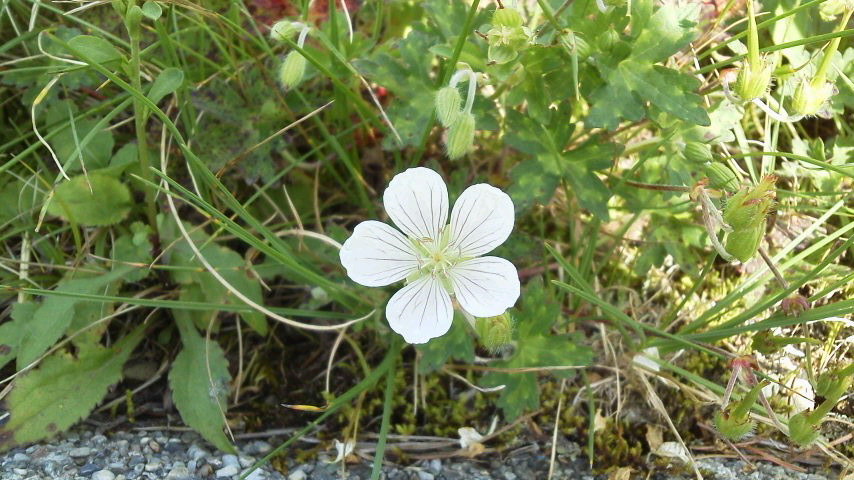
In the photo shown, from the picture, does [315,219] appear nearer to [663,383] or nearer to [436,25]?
[436,25]

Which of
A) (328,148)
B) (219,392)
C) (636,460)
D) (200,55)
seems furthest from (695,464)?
(200,55)

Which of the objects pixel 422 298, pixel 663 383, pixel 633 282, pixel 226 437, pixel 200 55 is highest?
pixel 200 55

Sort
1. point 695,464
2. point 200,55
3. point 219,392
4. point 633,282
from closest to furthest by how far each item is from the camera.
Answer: point 695,464
point 219,392
point 200,55
point 633,282

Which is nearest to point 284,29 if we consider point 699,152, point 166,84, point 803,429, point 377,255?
point 166,84

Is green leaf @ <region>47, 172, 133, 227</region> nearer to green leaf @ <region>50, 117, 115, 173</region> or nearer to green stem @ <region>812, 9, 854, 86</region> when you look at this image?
green leaf @ <region>50, 117, 115, 173</region>

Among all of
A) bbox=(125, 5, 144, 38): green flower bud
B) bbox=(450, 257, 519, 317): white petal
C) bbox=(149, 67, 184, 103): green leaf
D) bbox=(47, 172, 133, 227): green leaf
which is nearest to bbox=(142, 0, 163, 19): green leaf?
bbox=(125, 5, 144, 38): green flower bud

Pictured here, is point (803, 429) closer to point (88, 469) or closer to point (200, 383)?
point (200, 383)
